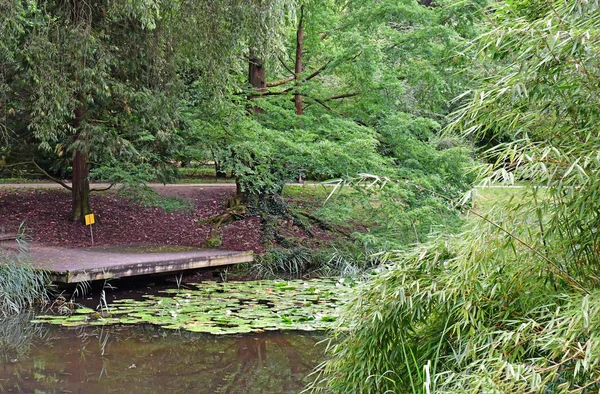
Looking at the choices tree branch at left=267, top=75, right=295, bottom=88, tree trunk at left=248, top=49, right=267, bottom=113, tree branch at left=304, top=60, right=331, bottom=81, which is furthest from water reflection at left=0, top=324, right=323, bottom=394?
tree branch at left=267, top=75, right=295, bottom=88

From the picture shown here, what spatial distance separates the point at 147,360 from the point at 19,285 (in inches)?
96.5

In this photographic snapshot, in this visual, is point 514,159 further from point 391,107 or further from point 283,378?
point 391,107

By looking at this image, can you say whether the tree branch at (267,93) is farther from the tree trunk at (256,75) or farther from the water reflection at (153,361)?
the water reflection at (153,361)

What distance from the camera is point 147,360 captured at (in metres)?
6.35

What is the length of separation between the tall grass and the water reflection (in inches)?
31.7

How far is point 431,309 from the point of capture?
3.77 m

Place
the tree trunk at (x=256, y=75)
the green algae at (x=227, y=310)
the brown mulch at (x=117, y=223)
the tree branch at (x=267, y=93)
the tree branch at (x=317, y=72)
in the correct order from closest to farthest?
the green algae at (x=227, y=310) → the brown mulch at (x=117, y=223) → the tree branch at (x=317, y=72) → the tree branch at (x=267, y=93) → the tree trunk at (x=256, y=75)

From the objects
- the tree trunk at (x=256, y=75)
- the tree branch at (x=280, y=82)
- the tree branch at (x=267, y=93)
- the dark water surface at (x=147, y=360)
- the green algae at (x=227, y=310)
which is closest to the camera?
the dark water surface at (x=147, y=360)

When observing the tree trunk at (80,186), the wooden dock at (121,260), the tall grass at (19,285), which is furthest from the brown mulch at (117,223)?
the tall grass at (19,285)

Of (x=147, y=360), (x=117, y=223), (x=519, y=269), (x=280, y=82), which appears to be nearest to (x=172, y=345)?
(x=147, y=360)

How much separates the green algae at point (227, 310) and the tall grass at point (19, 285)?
1.72ft

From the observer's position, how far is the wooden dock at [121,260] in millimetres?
8516

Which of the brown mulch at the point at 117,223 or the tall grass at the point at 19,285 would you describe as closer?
the tall grass at the point at 19,285

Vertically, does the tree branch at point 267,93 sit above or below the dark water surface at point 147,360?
above
